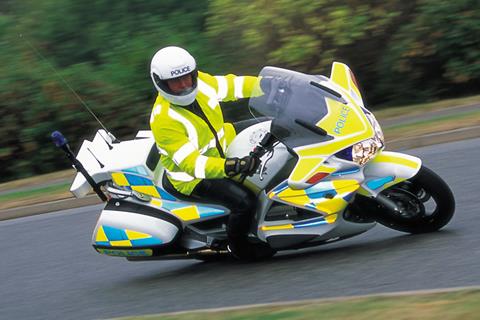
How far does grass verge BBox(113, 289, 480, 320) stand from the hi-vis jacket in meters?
1.31

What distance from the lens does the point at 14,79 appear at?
17.0 meters

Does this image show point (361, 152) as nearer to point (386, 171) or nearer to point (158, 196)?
point (386, 171)

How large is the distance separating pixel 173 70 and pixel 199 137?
1.88ft

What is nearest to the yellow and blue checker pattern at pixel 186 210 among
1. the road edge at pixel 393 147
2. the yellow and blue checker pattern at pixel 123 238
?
the yellow and blue checker pattern at pixel 123 238

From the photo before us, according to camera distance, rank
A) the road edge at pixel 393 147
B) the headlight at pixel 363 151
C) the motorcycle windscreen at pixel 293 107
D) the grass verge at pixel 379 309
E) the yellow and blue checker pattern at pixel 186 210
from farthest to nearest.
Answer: the road edge at pixel 393 147
the yellow and blue checker pattern at pixel 186 210
the motorcycle windscreen at pixel 293 107
the headlight at pixel 363 151
the grass verge at pixel 379 309

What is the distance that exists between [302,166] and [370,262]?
85cm

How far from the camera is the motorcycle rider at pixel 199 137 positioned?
7000mm

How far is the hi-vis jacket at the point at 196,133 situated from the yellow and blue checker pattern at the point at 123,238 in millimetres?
480

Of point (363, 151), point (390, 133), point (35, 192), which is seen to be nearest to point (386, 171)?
point (363, 151)

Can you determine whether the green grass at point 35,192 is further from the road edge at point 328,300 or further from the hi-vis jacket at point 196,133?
the road edge at point 328,300

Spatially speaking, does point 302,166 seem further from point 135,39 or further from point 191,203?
point 135,39

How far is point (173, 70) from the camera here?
6988 mm

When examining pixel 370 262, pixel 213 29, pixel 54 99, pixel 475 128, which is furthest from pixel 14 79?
pixel 370 262

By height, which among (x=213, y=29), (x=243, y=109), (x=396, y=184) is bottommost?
(x=243, y=109)
